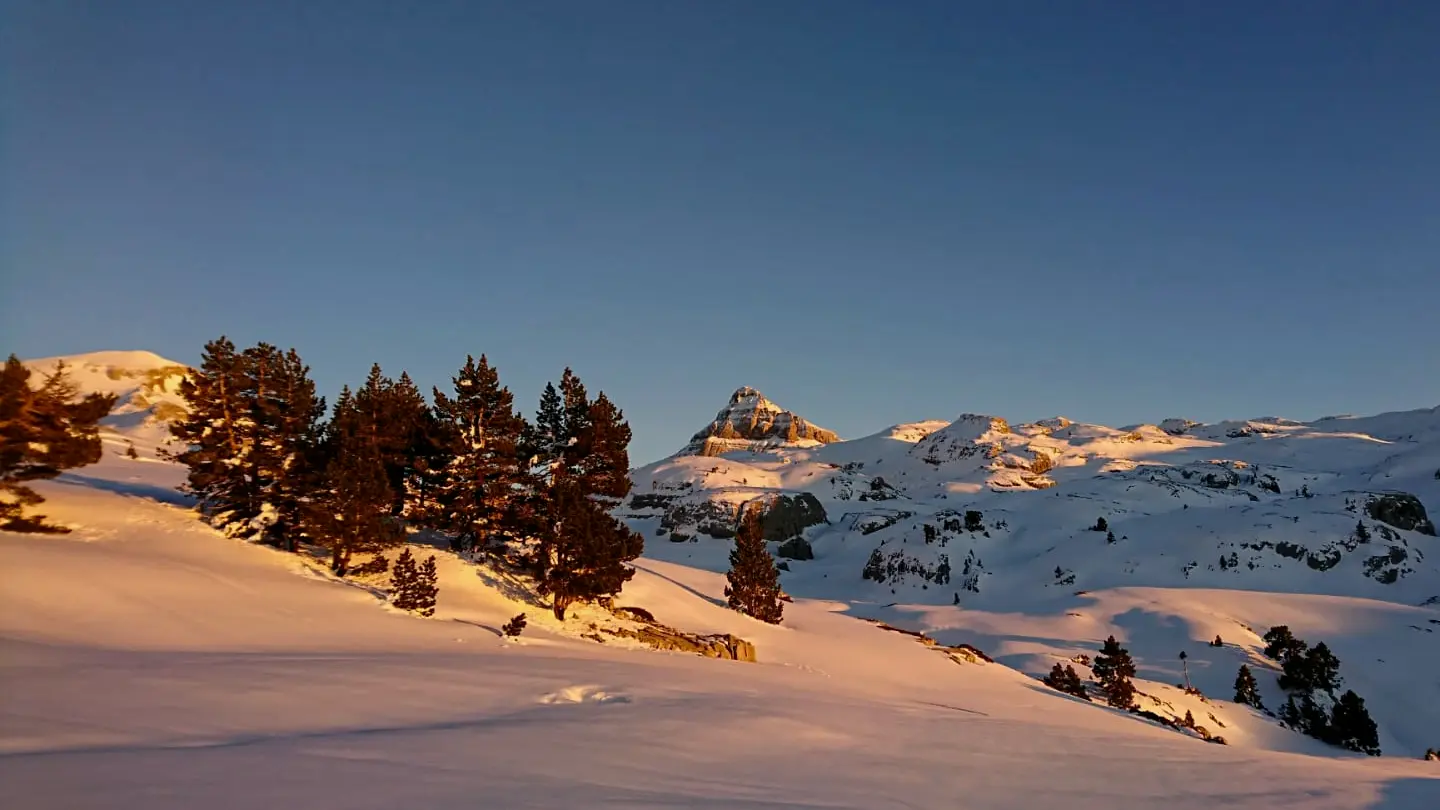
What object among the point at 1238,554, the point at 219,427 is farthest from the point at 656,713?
the point at 1238,554

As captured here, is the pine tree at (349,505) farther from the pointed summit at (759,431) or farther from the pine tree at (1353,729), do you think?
the pointed summit at (759,431)

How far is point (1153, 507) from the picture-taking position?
104m

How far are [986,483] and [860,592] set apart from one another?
60.7 meters

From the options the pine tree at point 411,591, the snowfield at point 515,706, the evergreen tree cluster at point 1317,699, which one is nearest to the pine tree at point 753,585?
the snowfield at point 515,706

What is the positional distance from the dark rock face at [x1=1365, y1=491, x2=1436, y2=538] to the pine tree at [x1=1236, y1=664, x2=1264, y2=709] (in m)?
54.0

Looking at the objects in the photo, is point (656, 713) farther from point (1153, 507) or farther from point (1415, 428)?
point (1415, 428)

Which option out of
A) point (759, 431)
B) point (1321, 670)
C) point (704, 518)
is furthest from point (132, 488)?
point (759, 431)

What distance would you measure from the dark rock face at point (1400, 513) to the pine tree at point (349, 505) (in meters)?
100

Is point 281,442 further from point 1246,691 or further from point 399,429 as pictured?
point 1246,691

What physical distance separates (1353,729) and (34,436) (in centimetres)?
5766

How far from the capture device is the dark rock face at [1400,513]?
81.2m

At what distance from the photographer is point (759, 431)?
191250 millimetres

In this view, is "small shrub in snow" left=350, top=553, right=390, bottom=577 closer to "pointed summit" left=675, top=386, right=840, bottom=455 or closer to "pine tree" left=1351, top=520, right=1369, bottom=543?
"pine tree" left=1351, top=520, right=1369, bottom=543

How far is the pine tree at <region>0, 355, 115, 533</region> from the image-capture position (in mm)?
Answer: 21844
